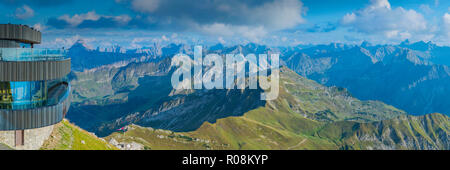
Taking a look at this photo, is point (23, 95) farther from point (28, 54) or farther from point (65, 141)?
point (65, 141)

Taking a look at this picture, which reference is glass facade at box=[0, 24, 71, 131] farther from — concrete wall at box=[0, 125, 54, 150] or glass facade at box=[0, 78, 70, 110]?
concrete wall at box=[0, 125, 54, 150]

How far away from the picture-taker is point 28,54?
3325cm

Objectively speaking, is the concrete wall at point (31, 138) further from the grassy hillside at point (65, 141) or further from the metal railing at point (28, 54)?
the metal railing at point (28, 54)

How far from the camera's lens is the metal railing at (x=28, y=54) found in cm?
3189

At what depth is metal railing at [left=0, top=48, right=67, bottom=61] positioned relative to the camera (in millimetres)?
31891

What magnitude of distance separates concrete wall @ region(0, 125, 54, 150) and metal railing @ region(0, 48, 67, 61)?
920 cm

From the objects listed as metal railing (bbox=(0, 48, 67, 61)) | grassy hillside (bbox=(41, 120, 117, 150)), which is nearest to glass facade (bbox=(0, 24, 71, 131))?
metal railing (bbox=(0, 48, 67, 61))

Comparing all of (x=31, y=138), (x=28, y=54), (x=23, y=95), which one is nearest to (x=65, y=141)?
Result: (x=31, y=138)

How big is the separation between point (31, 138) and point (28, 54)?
36.5 ft
